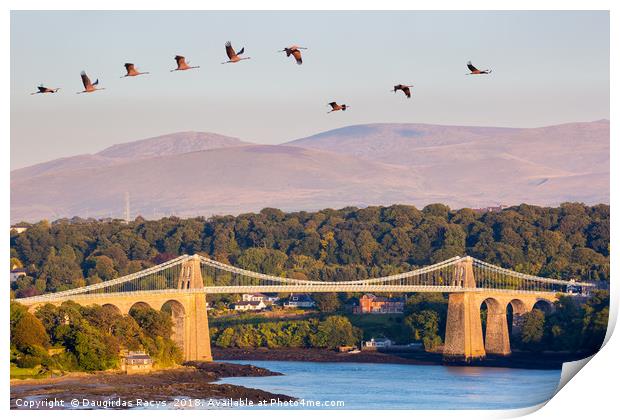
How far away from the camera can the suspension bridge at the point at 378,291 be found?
35.9 m

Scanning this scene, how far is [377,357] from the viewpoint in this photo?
3859 centimetres

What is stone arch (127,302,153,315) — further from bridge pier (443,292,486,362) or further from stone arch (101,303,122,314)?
bridge pier (443,292,486,362)

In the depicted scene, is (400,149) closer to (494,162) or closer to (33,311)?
(494,162)

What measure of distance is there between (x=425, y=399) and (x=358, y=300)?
17289 mm

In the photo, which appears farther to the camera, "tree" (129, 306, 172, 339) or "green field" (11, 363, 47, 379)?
"tree" (129, 306, 172, 339)

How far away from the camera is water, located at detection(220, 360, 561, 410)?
26.8m

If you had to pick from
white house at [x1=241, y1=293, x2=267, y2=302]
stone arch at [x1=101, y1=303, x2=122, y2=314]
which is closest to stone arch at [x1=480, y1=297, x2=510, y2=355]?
white house at [x1=241, y1=293, x2=267, y2=302]

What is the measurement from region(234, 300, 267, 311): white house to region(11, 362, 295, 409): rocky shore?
1389 cm

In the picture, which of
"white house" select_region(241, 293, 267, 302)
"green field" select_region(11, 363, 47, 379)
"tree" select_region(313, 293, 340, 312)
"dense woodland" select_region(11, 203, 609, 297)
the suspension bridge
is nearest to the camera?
"green field" select_region(11, 363, 47, 379)

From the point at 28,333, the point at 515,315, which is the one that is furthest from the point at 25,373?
the point at 515,315

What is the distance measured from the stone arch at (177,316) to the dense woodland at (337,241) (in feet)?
20.5

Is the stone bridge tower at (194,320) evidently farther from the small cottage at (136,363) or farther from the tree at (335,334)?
the small cottage at (136,363)

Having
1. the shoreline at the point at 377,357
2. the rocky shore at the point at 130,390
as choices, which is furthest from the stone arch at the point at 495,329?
the rocky shore at the point at 130,390

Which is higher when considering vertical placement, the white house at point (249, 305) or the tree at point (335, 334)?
the white house at point (249, 305)
